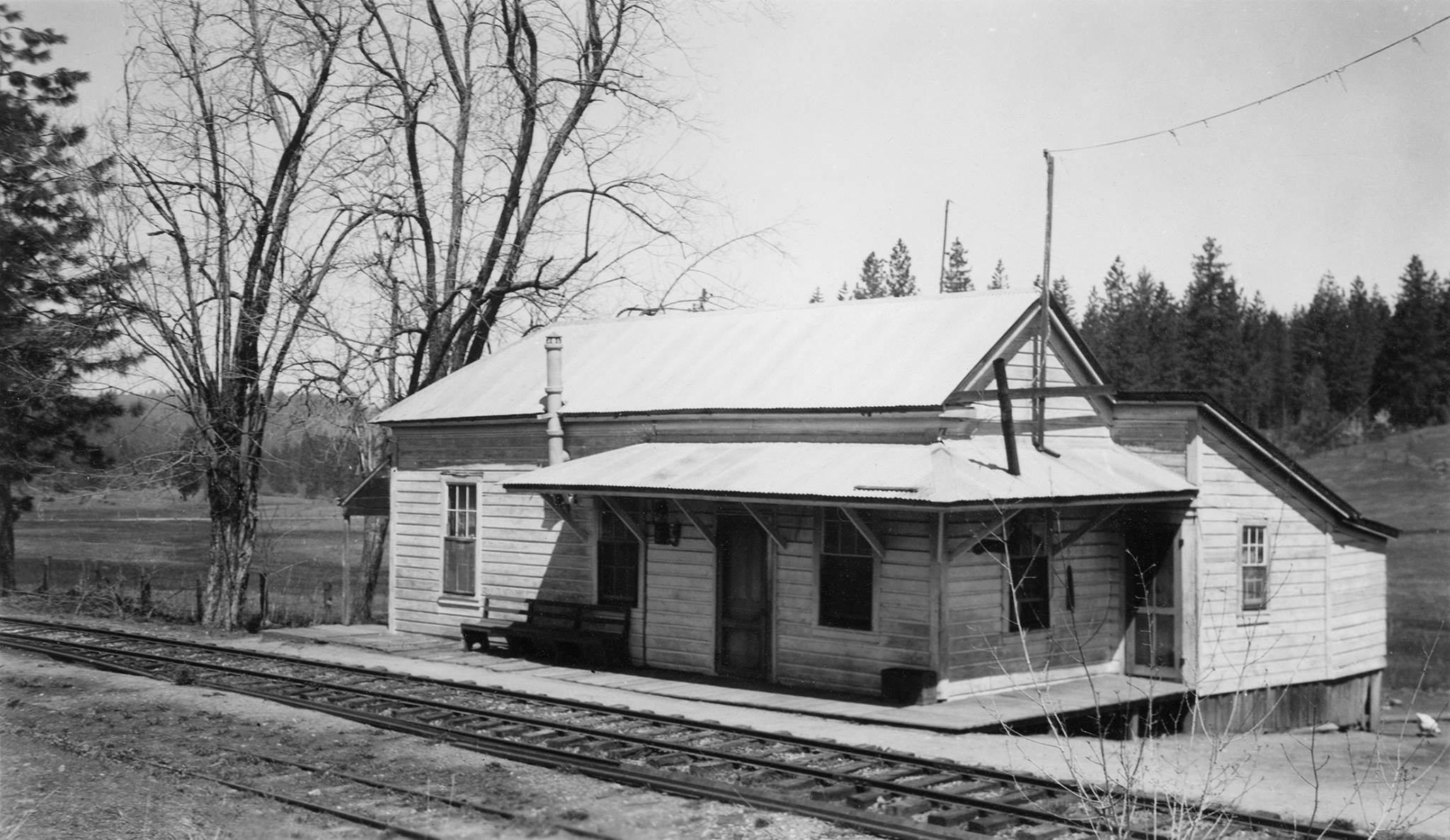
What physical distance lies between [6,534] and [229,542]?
1094cm

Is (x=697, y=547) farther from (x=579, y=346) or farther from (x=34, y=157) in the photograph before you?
(x=34, y=157)

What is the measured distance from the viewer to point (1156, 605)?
15.9 meters

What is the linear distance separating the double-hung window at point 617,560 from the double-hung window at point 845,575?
123 inches

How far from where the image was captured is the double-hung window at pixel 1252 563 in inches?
631

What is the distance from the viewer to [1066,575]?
15195mm

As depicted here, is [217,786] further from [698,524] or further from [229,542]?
[229,542]

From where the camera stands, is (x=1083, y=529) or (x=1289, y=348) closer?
(x=1083, y=529)

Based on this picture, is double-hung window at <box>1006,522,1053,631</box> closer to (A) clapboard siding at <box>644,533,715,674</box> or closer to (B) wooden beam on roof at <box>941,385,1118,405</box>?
(B) wooden beam on roof at <box>941,385,1118,405</box>

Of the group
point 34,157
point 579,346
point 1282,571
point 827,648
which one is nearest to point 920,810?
point 827,648

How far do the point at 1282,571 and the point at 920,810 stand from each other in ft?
30.9

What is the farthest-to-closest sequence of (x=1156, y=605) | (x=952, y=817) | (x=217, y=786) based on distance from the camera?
1. (x=1156, y=605)
2. (x=217, y=786)
3. (x=952, y=817)

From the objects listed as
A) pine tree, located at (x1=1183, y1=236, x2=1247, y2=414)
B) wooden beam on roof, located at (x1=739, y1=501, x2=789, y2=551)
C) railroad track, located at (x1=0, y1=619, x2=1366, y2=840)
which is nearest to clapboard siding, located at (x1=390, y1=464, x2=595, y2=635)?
railroad track, located at (x1=0, y1=619, x2=1366, y2=840)

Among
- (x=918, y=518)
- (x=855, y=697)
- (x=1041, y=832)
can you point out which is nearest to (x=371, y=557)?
(x=855, y=697)

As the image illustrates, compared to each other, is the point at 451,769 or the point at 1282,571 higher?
the point at 1282,571
